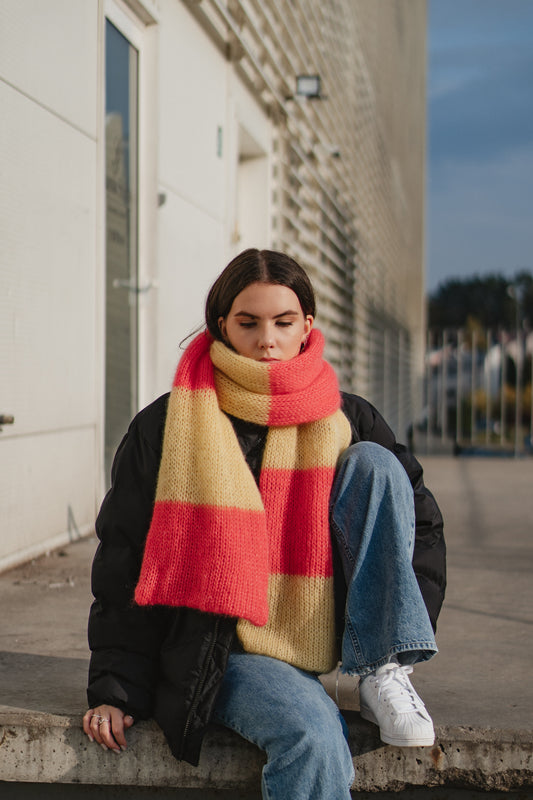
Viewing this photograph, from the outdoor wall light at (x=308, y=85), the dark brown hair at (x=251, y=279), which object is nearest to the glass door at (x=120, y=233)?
the dark brown hair at (x=251, y=279)

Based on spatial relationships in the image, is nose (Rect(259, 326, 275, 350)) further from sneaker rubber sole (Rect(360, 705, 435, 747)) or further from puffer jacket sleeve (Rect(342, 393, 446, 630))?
sneaker rubber sole (Rect(360, 705, 435, 747))

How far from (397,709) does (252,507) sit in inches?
22.4

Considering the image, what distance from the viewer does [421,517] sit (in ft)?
8.05

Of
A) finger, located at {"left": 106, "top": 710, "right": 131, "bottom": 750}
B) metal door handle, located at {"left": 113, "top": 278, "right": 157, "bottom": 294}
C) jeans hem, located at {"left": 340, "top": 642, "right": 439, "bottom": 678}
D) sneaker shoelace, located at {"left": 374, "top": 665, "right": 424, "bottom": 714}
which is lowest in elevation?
finger, located at {"left": 106, "top": 710, "right": 131, "bottom": 750}

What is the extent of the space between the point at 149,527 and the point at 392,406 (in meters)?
15.5

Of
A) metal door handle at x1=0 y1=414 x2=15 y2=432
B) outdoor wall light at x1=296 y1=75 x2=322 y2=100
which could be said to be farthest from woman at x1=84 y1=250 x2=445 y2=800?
outdoor wall light at x1=296 y1=75 x2=322 y2=100

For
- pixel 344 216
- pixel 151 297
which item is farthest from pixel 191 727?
pixel 344 216

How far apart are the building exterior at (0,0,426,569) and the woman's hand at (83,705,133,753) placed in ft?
5.67

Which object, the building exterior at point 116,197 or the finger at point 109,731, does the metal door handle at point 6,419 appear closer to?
the building exterior at point 116,197

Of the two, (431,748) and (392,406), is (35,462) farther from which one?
(392,406)

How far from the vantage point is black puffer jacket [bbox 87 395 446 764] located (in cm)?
225

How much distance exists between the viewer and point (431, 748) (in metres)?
2.41

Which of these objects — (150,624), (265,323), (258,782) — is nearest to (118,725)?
(150,624)

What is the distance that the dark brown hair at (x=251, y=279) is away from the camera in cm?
246
